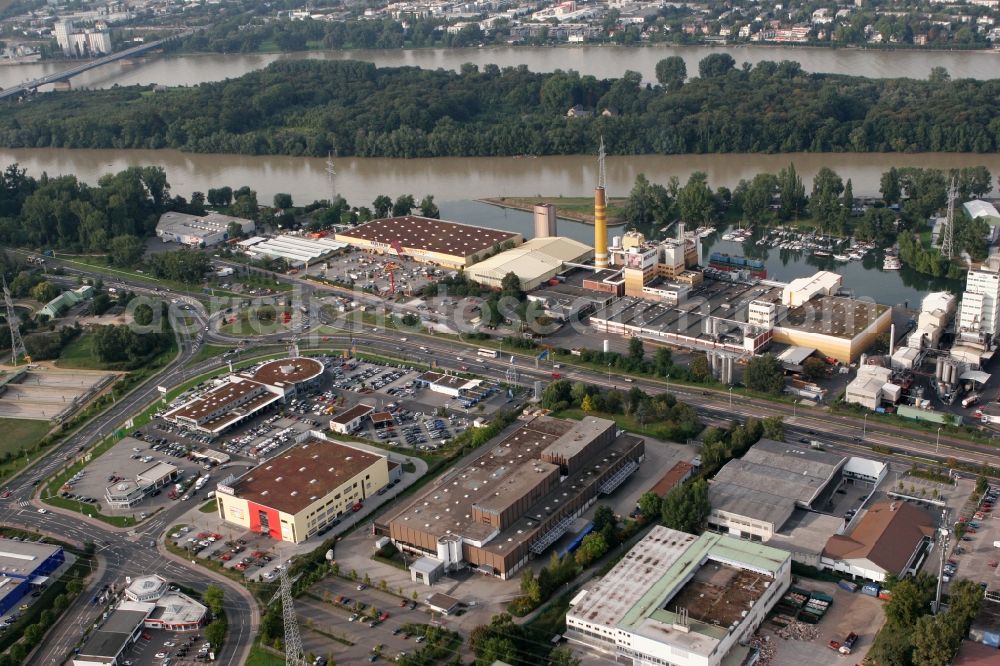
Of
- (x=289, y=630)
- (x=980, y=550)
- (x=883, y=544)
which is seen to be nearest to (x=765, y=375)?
(x=883, y=544)

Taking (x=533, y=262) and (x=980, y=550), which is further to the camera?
(x=533, y=262)

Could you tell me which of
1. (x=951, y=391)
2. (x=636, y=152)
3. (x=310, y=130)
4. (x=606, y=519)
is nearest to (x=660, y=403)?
(x=606, y=519)

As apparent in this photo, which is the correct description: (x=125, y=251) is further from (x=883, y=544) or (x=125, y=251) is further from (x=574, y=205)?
(x=883, y=544)

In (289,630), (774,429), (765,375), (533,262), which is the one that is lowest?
(774,429)

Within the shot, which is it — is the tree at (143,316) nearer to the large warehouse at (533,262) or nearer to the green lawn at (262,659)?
the large warehouse at (533,262)

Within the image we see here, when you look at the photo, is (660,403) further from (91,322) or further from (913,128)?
(913,128)

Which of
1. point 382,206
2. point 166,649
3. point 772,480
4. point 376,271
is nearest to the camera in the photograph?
point 166,649

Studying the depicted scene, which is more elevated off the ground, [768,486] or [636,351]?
[636,351]
